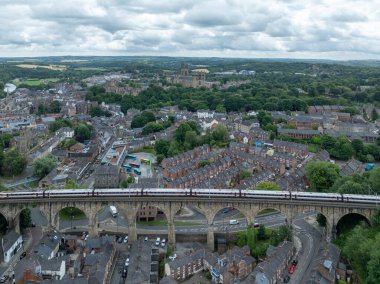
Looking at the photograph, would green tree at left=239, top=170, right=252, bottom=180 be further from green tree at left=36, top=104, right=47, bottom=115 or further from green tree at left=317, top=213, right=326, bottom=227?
green tree at left=36, top=104, right=47, bottom=115

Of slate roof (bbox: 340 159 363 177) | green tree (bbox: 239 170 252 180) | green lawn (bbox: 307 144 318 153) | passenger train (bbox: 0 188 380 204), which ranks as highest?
passenger train (bbox: 0 188 380 204)

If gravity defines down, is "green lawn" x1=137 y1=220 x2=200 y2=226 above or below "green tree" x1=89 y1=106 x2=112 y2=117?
below

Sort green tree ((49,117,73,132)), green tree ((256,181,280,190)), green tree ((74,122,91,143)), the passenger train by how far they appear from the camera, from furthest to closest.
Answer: green tree ((49,117,73,132)), green tree ((74,122,91,143)), green tree ((256,181,280,190)), the passenger train

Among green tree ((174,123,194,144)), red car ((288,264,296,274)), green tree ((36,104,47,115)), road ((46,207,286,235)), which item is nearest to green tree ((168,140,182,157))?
green tree ((174,123,194,144))

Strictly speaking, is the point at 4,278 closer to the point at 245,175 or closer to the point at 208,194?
the point at 208,194

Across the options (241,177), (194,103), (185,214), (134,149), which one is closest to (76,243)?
(185,214)
